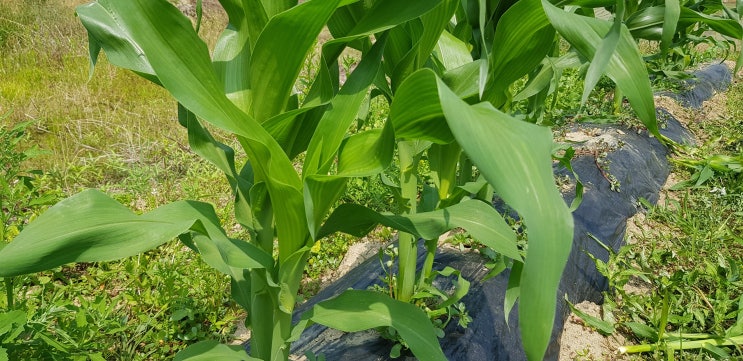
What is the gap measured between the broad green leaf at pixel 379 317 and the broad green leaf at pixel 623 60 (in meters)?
0.51

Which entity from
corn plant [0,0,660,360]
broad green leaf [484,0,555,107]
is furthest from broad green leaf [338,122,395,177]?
broad green leaf [484,0,555,107]

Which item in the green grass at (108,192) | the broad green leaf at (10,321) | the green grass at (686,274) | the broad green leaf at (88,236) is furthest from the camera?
the green grass at (686,274)

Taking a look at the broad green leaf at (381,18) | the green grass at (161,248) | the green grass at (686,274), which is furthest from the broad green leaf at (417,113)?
the green grass at (686,274)

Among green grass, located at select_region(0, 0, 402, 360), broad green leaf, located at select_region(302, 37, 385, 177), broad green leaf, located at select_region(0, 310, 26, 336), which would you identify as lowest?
green grass, located at select_region(0, 0, 402, 360)

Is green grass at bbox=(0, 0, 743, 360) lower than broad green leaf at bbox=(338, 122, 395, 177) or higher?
lower

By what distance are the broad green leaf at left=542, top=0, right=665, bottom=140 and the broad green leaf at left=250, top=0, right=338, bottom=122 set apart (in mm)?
347

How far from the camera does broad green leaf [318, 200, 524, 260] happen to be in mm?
869

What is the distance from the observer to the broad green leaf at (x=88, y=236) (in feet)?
2.19

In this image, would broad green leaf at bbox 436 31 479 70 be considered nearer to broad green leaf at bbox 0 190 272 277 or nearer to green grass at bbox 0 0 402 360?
broad green leaf at bbox 0 190 272 277

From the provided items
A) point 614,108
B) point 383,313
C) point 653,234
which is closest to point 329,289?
point 383,313

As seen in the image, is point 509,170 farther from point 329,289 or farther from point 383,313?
point 329,289

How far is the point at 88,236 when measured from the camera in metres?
0.70

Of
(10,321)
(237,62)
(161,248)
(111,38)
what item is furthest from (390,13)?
(161,248)

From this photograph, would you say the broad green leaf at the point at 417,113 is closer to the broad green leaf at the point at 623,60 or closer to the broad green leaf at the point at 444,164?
the broad green leaf at the point at 623,60
